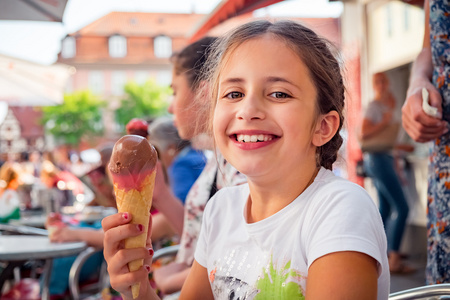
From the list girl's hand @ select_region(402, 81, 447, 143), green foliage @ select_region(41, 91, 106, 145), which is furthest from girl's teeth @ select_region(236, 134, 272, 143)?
green foliage @ select_region(41, 91, 106, 145)

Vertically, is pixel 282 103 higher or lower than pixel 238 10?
lower

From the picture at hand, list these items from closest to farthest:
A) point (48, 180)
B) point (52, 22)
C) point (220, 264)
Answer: point (220, 264), point (52, 22), point (48, 180)

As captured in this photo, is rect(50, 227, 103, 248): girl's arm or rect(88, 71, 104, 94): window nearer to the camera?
rect(50, 227, 103, 248): girl's arm

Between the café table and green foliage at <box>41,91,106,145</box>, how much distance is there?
43568 millimetres

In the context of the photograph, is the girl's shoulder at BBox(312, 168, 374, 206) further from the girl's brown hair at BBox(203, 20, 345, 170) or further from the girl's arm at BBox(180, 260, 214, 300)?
the girl's arm at BBox(180, 260, 214, 300)

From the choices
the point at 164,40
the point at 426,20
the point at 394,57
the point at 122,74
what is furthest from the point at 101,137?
the point at 426,20

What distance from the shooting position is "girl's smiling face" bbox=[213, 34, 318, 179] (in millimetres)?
1070

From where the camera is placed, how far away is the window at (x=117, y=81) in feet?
163

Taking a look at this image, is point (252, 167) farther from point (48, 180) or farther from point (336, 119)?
point (48, 180)

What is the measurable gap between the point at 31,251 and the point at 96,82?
49114 millimetres

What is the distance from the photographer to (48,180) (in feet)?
18.1

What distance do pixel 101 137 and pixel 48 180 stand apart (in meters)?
43.2

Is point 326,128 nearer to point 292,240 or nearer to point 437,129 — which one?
point 292,240

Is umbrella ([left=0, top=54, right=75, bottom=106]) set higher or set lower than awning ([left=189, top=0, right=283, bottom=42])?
lower
